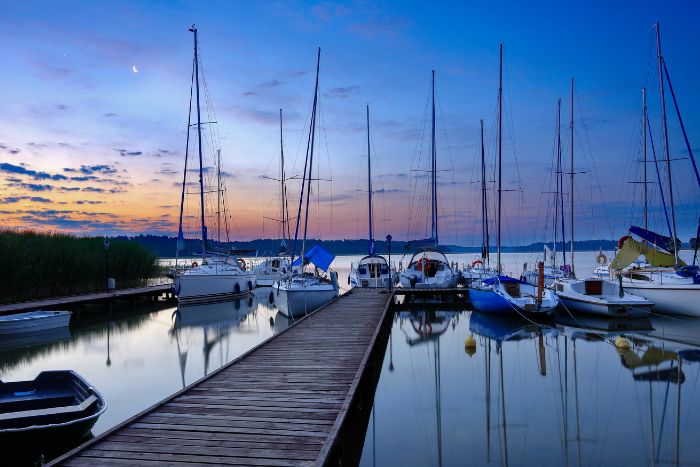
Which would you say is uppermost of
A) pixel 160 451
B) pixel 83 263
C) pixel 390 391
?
pixel 83 263

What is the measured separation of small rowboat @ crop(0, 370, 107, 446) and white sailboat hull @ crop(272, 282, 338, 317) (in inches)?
510

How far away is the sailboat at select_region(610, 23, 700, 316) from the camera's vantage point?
2011 centimetres

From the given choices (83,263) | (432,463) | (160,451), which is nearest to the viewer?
(160,451)

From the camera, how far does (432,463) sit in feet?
24.6

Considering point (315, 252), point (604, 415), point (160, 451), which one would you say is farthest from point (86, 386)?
point (315, 252)

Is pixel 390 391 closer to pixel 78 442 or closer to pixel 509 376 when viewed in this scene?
pixel 509 376

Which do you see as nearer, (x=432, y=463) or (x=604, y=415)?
(x=432, y=463)

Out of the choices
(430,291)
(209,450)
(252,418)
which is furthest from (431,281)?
(209,450)

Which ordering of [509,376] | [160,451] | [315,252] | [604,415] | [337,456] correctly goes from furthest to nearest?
1. [315,252]
2. [509,376]
3. [604,415]
4. [337,456]
5. [160,451]

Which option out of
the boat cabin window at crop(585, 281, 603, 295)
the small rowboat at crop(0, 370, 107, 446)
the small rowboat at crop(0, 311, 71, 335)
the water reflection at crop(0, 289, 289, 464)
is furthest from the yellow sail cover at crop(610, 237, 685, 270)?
the small rowboat at crop(0, 311, 71, 335)

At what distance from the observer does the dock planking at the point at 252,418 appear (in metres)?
5.62

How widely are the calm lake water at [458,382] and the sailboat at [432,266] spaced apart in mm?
6191

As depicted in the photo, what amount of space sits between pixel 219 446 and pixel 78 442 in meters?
3.19

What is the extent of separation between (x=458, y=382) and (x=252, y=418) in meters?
7.13
